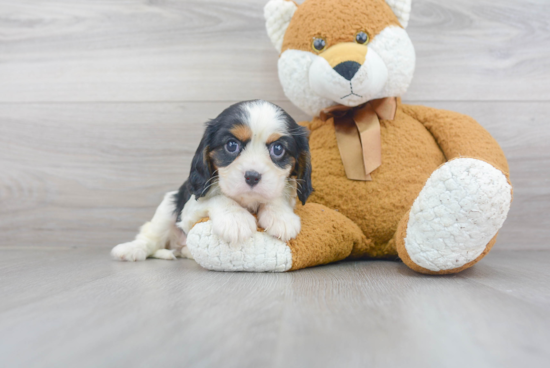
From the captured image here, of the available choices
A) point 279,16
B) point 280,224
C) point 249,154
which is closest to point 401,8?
point 279,16

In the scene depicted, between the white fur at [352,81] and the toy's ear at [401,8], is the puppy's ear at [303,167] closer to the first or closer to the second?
the white fur at [352,81]

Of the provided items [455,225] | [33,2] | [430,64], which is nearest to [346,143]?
[455,225]

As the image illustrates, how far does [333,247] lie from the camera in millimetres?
1354

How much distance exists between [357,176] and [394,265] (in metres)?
0.34

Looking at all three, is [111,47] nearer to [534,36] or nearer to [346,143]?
[346,143]

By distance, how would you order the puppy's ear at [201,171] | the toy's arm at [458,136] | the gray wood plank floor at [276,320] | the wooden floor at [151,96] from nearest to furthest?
the gray wood plank floor at [276,320] → the puppy's ear at [201,171] → the toy's arm at [458,136] → the wooden floor at [151,96]

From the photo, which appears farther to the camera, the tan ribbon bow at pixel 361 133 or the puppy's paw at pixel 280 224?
the tan ribbon bow at pixel 361 133

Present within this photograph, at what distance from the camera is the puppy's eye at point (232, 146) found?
126 centimetres

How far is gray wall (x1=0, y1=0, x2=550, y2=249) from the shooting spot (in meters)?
1.96

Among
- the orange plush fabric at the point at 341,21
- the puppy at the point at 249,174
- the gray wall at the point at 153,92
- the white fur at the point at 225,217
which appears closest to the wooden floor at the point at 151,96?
the gray wall at the point at 153,92

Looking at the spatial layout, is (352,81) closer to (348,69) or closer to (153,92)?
(348,69)

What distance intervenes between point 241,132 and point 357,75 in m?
0.46

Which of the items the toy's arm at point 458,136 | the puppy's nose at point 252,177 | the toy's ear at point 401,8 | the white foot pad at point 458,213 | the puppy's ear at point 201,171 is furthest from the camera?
the toy's ear at point 401,8

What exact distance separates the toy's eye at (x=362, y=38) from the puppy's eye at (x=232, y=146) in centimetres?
61
